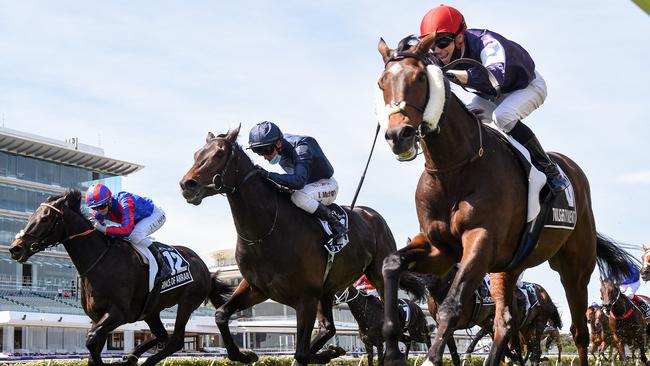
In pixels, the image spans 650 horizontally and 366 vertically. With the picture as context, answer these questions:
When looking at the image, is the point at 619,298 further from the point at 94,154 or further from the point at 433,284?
the point at 94,154

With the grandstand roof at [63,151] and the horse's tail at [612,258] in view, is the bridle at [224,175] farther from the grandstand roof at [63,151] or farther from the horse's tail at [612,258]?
the grandstand roof at [63,151]

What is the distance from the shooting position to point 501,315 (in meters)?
6.50

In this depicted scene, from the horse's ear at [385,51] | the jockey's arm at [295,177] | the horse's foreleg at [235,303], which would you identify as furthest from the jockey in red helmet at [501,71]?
the horse's foreleg at [235,303]

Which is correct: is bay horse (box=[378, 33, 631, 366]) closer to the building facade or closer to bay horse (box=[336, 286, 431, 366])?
bay horse (box=[336, 286, 431, 366])

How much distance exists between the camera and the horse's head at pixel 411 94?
16.8 feet

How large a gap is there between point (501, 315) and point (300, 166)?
3.15m

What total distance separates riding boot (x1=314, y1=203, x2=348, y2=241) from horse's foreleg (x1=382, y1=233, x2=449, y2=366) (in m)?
3.10

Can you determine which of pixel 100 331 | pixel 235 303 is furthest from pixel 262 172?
pixel 100 331

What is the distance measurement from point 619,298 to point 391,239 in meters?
11.3

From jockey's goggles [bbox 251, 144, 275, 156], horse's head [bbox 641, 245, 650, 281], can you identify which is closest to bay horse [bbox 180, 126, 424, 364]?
jockey's goggles [bbox 251, 144, 275, 156]

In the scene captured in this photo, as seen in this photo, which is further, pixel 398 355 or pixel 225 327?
pixel 225 327

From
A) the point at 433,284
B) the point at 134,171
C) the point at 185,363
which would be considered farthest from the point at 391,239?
the point at 134,171

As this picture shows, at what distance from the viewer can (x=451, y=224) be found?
5691 mm

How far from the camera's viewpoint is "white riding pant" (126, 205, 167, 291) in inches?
439
